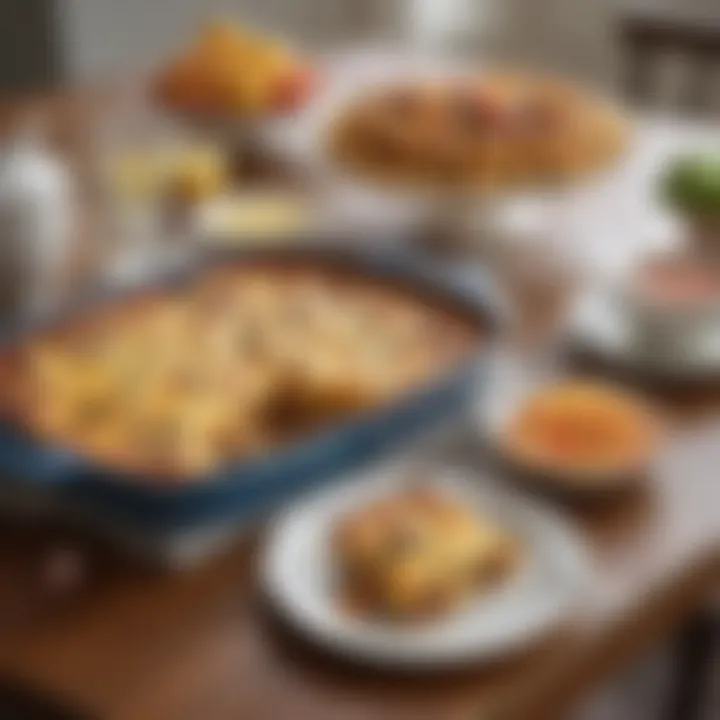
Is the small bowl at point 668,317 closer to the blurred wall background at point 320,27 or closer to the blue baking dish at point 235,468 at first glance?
the blue baking dish at point 235,468

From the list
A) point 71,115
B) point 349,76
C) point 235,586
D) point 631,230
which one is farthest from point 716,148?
point 235,586

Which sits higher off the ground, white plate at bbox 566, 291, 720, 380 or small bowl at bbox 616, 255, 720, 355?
small bowl at bbox 616, 255, 720, 355

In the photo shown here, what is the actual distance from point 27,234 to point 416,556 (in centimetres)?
51

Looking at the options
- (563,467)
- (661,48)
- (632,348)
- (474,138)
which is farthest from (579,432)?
(661,48)

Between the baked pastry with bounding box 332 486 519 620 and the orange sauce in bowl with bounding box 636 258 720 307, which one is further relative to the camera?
the orange sauce in bowl with bounding box 636 258 720 307

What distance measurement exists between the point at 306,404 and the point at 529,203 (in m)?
0.63

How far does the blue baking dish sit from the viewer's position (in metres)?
0.97

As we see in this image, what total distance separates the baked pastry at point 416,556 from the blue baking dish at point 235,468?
0.05 meters

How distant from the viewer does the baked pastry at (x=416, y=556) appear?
3.09 feet

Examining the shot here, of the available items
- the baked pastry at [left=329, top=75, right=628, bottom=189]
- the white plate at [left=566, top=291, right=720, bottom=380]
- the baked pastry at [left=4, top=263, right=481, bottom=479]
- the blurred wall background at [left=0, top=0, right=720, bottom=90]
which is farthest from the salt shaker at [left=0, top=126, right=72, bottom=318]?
the blurred wall background at [left=0, top=0, right=720, bottom=90]

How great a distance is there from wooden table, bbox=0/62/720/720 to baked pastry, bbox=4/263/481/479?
0.24ft

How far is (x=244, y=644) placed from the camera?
926 millimetres

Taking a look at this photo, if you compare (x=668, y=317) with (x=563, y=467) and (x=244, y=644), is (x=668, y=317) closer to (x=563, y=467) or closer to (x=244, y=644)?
(x=563, y=467)

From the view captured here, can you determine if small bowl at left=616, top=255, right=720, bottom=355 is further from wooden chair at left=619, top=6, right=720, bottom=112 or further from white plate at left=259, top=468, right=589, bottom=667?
wooden chair at left=619, top=6, right=720, bottom=112
